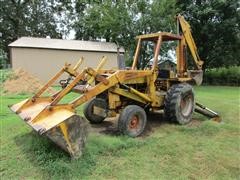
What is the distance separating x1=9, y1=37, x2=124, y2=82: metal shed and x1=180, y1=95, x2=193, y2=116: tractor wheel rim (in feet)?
39.9

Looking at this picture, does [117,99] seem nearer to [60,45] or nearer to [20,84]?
[20,84]

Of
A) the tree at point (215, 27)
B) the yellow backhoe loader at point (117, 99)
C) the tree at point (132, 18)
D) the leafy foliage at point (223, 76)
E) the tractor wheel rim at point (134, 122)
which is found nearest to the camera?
the yellow backhoe loader at point (117, 99)

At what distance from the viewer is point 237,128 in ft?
22.2

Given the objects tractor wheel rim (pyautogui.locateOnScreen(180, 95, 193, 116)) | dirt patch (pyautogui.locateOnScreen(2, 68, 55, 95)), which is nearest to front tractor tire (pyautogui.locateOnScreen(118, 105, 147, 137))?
tractor wheel rim (pyautogui.locateOnScreen(180, 95, 193, 116))

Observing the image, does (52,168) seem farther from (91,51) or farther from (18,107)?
(91,51)

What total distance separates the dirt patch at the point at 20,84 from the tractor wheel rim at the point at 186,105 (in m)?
7.39

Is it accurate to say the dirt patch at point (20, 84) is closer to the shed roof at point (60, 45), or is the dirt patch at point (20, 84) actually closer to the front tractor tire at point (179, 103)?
the shed roof at point (60, 45)

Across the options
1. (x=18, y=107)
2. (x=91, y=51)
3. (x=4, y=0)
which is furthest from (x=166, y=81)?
(x=4, y=0)

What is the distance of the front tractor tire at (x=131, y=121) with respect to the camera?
5617 mm

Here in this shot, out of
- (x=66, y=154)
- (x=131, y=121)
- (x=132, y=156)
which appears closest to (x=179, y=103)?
(x=131, y=121)

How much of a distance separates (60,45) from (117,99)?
15.1 m

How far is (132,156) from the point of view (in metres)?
4.77

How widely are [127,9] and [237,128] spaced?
16119 millimetres

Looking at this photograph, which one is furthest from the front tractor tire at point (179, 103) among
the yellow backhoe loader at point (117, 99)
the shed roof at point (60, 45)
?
the shed roof at point (60, 45)
